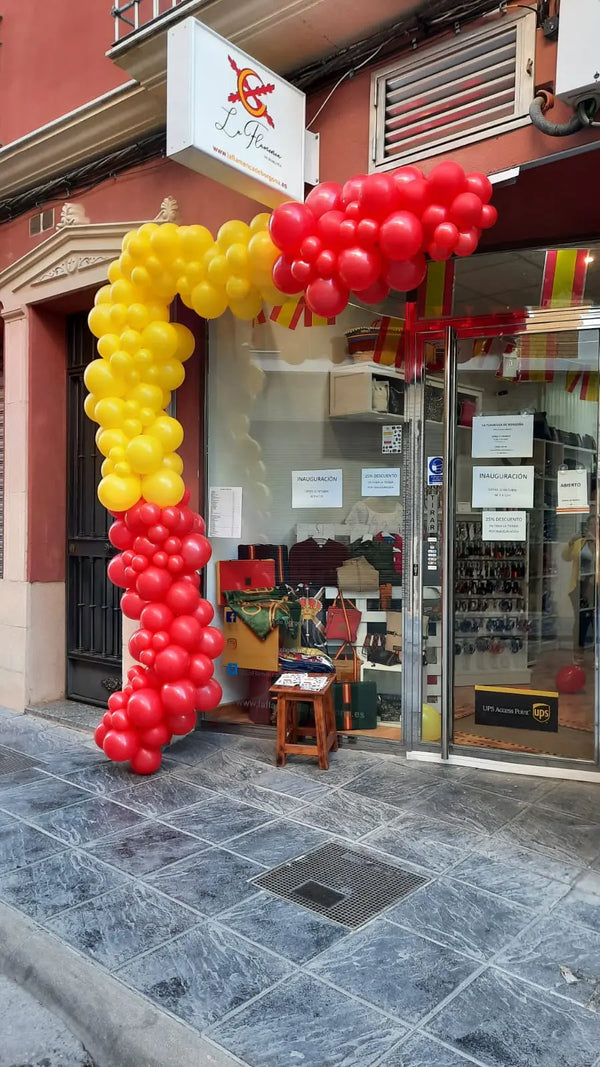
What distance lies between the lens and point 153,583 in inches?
178

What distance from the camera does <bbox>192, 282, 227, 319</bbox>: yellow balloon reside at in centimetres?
432

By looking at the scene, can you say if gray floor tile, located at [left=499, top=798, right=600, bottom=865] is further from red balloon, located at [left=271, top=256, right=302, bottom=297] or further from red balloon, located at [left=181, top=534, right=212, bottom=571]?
red balloon, located at [left=271, top=256, right=302, bottom=297]

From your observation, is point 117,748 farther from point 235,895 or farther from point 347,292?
point 347,292

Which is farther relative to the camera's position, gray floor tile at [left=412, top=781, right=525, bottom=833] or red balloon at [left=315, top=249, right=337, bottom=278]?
gray floor tile at [left=412, top=781, right=525, bottom=833]

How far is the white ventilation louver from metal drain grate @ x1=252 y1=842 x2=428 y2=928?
3710 millimetres

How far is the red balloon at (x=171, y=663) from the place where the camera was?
450cm

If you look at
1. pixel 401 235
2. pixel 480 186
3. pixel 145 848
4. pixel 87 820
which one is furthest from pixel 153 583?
pixel 480 186

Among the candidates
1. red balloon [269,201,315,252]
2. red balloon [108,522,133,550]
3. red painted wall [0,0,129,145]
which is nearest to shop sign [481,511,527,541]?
red balloon [269,201,315,252]

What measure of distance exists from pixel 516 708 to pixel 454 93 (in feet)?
12.0

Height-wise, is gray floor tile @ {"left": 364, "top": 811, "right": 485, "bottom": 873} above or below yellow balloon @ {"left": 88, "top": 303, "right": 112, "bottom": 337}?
below

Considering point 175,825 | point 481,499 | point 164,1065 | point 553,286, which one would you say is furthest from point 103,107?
point 164,1065

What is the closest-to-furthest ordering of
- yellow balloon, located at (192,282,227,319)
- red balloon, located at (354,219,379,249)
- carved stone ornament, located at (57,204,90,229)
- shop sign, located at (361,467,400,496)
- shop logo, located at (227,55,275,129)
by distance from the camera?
red balloon, located at (354,219,379,249), shop logo, located at (227,55,275,129), yellow balloon, located at (192,282,227,319), shop sign, located at (361,467,400,496), carved stone ornament, located at (57,204,90,229)

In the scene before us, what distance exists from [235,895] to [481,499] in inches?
112

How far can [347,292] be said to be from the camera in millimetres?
3826
